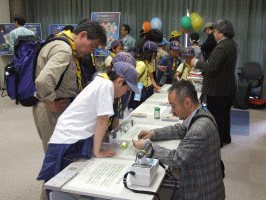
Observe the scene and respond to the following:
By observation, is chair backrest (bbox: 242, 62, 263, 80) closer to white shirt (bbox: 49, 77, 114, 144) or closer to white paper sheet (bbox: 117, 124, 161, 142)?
white paper sheet (bbox: 117, 124, 161, 142)

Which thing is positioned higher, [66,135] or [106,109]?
[106,109]

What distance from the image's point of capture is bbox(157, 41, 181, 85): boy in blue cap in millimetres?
4555

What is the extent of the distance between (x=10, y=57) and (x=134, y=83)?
262 inches

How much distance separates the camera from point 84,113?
1647 mm

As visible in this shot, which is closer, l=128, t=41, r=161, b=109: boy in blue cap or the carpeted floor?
l=128, t=41, r=161, b=109: boy in blue cap

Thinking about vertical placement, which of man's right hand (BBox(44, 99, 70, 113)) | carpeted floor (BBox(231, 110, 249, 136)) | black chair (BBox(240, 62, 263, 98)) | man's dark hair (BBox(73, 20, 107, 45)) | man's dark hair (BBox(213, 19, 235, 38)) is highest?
man's dark hair (BBox(213, 19, 235, 38))

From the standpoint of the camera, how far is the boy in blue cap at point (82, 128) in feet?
5.32

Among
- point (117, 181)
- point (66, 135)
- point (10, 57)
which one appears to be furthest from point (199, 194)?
point (10, 57)

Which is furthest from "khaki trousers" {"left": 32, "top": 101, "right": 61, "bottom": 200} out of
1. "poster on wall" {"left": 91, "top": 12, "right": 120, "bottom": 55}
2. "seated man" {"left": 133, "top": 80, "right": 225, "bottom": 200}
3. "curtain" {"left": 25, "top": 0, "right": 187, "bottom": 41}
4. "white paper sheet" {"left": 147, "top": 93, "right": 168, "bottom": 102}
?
"curtain" {"left": 25, "top": 0, "right": 187, "bottom": 41}

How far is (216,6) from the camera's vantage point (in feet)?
22.2

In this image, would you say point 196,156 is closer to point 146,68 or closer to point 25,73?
point 25,73

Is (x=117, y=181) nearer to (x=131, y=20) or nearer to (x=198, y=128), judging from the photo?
(x=198, y=128)

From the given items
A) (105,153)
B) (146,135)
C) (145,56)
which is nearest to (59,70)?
(105,153)

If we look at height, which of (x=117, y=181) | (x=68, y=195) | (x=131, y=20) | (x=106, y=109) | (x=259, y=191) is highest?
(x=131, y=20)
